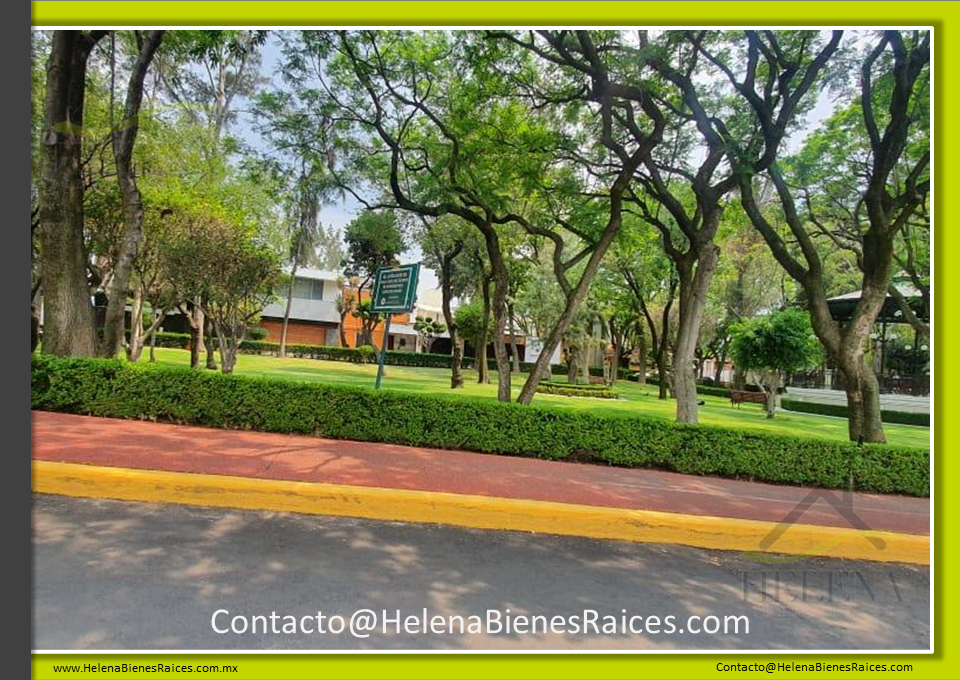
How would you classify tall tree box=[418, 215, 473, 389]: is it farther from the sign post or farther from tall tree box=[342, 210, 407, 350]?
the sign post

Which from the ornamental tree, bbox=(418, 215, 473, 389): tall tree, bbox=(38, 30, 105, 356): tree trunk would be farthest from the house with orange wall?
bbox=(38, 30, 105, 356): tree trunk

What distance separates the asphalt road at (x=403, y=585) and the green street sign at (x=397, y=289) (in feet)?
24.5

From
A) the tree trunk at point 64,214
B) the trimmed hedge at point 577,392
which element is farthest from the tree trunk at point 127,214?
the trimmed hedge at point 577,392

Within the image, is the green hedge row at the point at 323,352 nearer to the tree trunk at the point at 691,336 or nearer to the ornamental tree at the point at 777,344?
the ornamental tree at the point at 777,344

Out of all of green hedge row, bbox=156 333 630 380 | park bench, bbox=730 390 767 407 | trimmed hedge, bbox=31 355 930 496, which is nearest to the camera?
trimmed hedge, bbox=31 355 930 496

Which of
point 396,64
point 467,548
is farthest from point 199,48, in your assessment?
point 467,548

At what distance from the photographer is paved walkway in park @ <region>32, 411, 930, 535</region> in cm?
572

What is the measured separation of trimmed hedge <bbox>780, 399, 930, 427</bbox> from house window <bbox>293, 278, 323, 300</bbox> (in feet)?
105

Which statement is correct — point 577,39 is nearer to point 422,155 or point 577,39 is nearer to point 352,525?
point 422,155

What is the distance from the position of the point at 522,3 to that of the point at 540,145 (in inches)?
286

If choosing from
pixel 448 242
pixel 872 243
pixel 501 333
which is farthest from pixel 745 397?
pixel 501 333

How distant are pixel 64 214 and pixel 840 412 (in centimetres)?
2679

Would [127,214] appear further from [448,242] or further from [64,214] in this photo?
[448,242]

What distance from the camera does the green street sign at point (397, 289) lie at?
11969 mm
